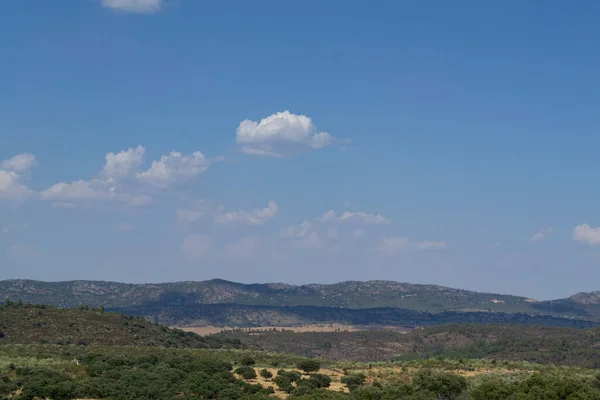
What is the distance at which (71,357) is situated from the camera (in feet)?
244

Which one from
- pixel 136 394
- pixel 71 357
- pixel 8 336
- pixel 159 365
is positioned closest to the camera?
pixel 136 394

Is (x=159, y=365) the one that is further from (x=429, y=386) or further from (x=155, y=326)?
(x=155, y=326)

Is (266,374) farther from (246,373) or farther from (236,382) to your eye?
(236,382)

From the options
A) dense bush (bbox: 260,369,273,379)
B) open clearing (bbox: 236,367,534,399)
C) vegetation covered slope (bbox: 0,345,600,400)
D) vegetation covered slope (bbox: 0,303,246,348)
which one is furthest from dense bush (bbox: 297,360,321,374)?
vegetation covered slope (bbox: 0,303,246,348)

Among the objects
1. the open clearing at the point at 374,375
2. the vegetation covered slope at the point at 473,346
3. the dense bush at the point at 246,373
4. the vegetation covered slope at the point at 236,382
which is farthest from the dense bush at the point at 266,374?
the vegetation covered slope at the point at 473,346

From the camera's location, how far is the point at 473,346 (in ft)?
541

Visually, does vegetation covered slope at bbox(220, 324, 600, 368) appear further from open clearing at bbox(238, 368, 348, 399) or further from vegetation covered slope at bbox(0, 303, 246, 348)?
open clearing at bbox(238, 368, 348, 399)

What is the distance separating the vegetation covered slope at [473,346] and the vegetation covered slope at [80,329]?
1823 inches

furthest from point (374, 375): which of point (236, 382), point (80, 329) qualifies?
point (80, 329)

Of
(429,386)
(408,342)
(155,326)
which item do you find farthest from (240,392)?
(408,342)

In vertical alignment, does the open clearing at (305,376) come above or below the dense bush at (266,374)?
below

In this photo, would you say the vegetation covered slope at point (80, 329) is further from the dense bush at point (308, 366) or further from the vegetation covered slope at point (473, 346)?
the vegetation covered slope at point (473, 346)

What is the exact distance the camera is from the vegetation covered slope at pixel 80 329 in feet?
348

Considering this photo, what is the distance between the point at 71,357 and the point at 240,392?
26.3 m
